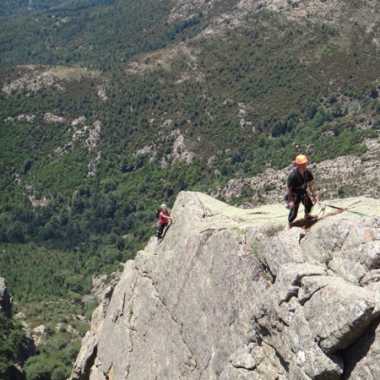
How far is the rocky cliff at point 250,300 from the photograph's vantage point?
21359 mm

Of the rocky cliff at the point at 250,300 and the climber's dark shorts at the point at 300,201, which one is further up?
the climber's dark shorts at the point at 300,201

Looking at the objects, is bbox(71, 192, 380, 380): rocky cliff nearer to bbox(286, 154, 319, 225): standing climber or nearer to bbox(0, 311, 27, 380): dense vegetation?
bbox(286, 154, 319, 225): standing climber

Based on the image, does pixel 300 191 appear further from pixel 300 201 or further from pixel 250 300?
pixel 250 300

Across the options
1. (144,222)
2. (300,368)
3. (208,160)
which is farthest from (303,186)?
(208,160)

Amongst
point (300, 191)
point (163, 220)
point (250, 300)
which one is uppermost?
point (300, 191)

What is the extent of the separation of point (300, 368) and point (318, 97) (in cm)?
18204

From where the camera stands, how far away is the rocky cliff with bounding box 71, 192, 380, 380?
70.1 feet

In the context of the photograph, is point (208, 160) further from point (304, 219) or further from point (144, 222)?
point (304, 219)

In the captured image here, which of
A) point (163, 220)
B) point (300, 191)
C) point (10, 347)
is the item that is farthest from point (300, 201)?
point (10, 347)

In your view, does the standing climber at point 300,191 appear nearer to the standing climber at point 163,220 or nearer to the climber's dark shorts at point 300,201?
the climber's dark shorts at point 300,201

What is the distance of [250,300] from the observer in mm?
26891

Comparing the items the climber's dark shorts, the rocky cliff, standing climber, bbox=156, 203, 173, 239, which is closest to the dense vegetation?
the rocky cliff

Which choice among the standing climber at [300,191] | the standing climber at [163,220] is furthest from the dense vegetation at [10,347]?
the standing climber at [300,191]

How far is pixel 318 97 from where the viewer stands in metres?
197
